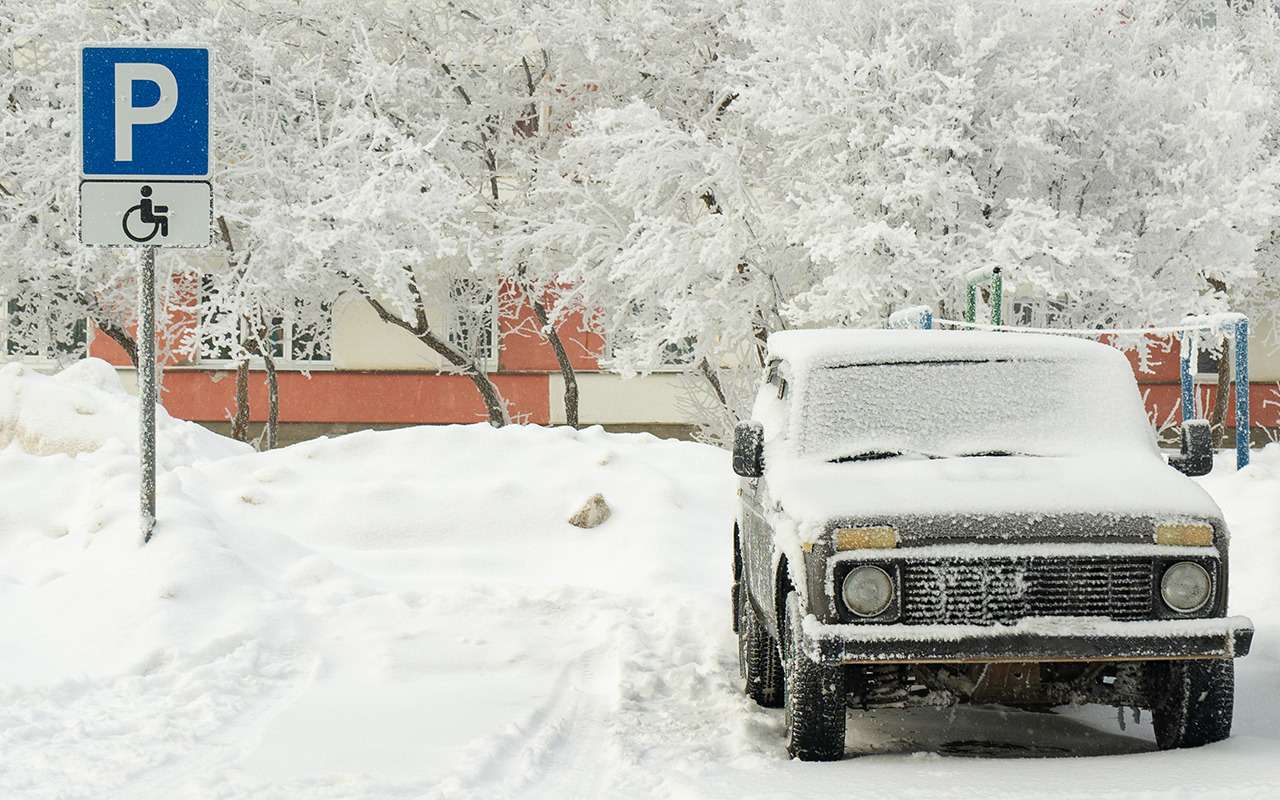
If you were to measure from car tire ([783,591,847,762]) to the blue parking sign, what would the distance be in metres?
4.87

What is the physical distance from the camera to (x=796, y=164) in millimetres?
22875

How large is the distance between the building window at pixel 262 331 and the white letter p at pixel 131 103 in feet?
44.2

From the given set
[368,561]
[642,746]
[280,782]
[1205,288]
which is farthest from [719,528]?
[1205,288]

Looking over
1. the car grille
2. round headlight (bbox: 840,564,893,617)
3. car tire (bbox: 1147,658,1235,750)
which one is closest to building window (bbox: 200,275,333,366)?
round headlight (bbox: 840,564,893,617)

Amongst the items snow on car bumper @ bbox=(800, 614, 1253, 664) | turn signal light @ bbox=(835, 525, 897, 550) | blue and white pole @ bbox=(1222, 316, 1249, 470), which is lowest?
snow on car bumper @ bbox=(800, 614, 1253, 664)

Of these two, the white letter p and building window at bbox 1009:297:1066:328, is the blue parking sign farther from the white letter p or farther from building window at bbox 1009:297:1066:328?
building window at bbox 1009:297:1066:328

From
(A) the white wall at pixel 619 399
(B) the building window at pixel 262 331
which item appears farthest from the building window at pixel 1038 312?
(B) the building window at pixel 262 331

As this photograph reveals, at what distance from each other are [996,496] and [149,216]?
5267 millimetres

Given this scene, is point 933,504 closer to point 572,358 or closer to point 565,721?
point 565,721

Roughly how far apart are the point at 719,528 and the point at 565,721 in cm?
588

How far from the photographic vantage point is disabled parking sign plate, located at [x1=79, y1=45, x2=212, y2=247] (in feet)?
29.7

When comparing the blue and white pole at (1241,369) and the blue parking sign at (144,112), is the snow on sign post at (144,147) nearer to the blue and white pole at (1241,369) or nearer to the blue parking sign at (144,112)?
the blue parking sign at (144,112)

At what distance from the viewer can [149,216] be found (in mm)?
9062

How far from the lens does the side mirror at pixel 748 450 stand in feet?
22.8
